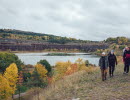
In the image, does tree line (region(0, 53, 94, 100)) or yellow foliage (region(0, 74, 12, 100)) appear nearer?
yellow foliage (region(0, 74, 12, 100))

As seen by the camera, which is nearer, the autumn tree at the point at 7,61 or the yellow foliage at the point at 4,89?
the yellow foliage at the point at 4,89

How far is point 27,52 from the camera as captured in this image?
187 m

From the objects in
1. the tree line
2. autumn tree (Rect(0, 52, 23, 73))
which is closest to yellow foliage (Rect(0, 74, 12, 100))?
the tree line

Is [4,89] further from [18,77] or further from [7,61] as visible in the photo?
[7,61]

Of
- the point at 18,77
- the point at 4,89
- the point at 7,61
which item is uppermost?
the point at 7,61

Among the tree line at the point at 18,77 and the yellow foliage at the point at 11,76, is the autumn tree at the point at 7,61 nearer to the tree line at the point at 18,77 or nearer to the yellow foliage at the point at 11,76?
the tree line at the point at 18,77

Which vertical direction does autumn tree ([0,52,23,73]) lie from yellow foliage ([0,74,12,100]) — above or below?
above

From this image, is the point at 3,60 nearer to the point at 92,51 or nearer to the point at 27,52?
the point at 27,52

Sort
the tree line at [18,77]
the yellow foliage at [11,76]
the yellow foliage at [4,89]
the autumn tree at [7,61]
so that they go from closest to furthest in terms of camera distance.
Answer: the yellow foliage at [4,89] < the tree line at [18,77] < the yellow foliage at [11,76] < the autumn tree at [7,61]

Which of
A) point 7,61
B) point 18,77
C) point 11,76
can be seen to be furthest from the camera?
point 7,61

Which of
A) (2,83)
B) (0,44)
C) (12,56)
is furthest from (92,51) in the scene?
(2,83)

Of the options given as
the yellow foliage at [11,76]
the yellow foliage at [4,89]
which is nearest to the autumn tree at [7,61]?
the yellow foliage at [11,76]

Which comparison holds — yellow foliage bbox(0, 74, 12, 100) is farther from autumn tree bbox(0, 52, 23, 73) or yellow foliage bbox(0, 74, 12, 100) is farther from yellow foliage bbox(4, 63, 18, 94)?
autumn tree bbox(0, 52, 23, 73)

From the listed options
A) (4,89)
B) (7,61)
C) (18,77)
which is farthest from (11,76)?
(7,61)
